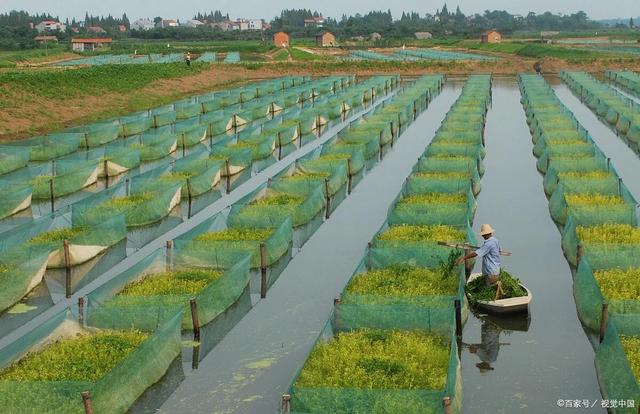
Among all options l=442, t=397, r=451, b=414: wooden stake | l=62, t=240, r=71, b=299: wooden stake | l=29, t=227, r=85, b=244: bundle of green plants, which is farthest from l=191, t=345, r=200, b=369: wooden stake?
l=29, t=227, r=85, b=244: bundle of green plants

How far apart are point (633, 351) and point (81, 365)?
9183 mm

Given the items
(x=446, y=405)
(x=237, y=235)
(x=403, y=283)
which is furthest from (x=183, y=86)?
(x=446, y=405)

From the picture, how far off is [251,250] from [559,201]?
9.77 metres

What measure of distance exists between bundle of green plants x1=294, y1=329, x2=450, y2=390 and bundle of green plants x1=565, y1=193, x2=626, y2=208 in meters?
10.1

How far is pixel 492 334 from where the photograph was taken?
1639cm

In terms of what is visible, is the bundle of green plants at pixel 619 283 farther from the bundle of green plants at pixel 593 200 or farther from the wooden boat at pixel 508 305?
the bundle of green plants at pixel 593 200

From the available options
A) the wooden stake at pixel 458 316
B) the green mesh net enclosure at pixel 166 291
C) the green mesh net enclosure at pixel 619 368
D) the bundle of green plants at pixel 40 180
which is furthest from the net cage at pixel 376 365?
the bundle of green plants at pixel 40 180

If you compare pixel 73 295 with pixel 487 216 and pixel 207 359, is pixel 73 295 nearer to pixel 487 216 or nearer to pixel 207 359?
pixel 207 359

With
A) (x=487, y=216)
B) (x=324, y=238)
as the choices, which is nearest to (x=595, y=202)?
(x=487, y=216)

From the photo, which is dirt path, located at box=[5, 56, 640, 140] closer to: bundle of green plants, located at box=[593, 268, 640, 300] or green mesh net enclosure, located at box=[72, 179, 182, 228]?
green mesh net enclosure, located at box=[72, 179, 182, 228]

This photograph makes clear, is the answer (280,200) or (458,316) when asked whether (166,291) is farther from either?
(280,200)

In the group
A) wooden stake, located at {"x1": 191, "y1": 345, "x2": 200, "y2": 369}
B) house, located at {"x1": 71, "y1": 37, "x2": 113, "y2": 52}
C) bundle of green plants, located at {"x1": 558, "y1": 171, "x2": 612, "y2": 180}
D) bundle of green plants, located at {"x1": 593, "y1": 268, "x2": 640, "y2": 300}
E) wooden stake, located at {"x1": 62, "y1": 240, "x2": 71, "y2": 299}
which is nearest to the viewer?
wooden stake, located at {"x1": 191, "y1": 345, "x2": 200, "y2": 369}

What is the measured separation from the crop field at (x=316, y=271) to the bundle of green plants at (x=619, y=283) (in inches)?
2.1

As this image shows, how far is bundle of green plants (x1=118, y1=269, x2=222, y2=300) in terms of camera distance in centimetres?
1698
